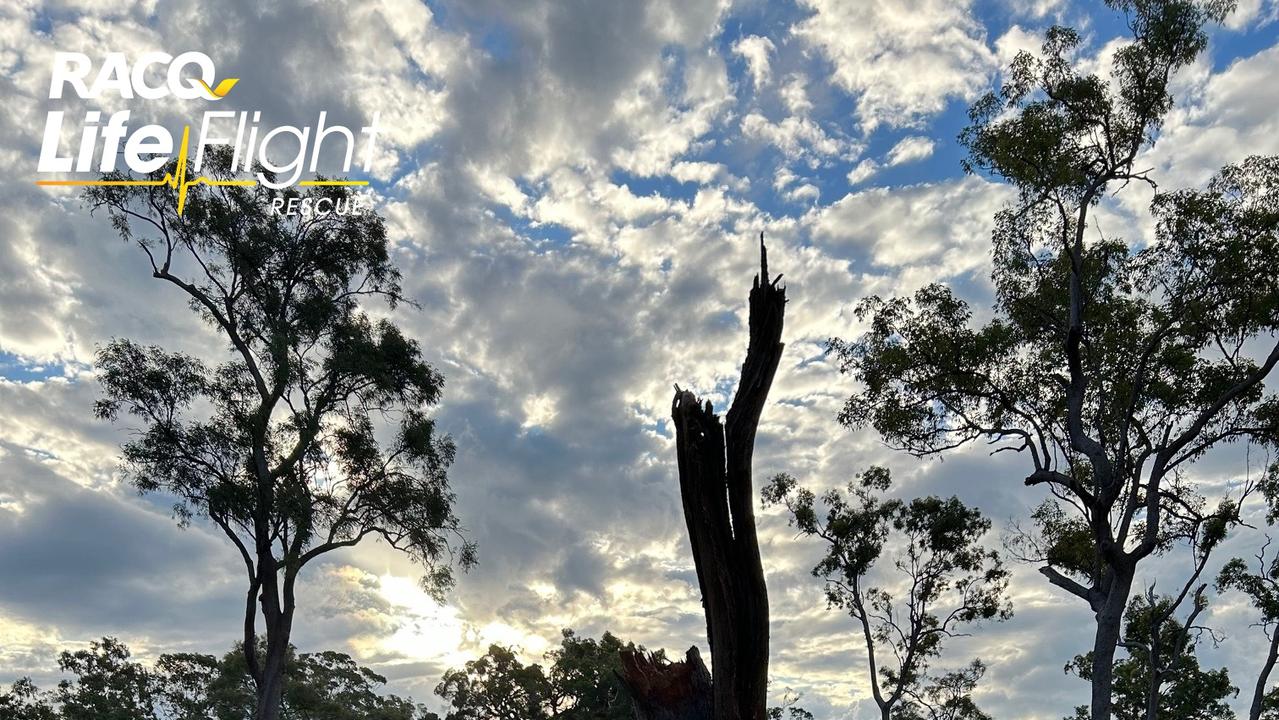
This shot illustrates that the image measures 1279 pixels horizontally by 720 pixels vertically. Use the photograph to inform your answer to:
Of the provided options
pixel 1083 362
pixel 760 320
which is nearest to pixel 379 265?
pixel 1083 362

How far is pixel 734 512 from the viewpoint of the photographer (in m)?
5.40

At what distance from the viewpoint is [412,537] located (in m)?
27.2

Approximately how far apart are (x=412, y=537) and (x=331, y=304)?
7.66m

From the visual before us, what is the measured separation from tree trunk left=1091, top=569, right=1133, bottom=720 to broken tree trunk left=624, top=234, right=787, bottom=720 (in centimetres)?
1459

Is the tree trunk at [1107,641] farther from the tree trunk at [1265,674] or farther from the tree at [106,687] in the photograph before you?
the tree at [106,687]

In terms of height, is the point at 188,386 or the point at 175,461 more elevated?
the point at 188,386

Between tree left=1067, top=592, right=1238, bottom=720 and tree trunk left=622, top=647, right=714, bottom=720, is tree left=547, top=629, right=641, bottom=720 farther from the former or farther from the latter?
tree trunk left=622, top=647, right=714, bottom=720

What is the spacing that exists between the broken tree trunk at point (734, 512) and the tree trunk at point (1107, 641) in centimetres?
1459

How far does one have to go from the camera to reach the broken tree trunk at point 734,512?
5.38 metres

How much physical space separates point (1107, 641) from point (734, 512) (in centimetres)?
1557

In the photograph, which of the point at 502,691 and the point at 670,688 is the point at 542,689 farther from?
the point at 670,688

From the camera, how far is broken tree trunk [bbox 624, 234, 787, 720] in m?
5.38

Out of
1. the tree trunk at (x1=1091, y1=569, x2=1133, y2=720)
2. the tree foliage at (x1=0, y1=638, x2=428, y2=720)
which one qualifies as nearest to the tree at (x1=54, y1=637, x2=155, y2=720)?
the tree foliage at (x1=0, y1=638, x2=428, y2=720)

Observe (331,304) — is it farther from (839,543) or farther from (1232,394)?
Answer: (1232,394)
